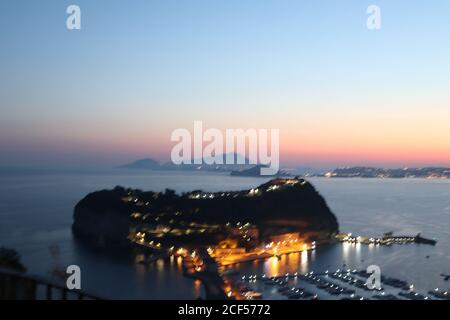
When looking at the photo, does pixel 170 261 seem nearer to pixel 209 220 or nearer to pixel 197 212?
pixel 209 220

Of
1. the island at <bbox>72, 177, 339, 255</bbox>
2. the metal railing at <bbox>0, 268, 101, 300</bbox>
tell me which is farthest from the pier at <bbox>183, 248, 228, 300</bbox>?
the metal railing at <bbox>0, 268, 101, 300</bbox>

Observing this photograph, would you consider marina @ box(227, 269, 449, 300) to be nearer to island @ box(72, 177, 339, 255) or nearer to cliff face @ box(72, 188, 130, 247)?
island @ box(72, 177, 339, 255)

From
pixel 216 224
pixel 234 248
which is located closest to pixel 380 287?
pixel 234 248

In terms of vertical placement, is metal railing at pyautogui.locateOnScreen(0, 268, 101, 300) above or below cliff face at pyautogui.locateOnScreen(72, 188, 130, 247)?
above

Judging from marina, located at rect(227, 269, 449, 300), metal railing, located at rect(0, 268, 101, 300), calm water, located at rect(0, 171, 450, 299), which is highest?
metal railing, located at rect(0, 268, 101, 300)

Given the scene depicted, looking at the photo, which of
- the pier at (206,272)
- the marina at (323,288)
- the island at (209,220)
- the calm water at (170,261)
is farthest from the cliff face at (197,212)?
the marina at (323,288)

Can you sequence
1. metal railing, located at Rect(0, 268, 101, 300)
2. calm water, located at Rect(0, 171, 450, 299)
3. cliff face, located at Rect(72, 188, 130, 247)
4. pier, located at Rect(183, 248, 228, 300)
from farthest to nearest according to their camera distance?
1. cliff face, located at Rect(72, 188, 130, 247)
2. calm water, located at Rect(0, 171, 450, 299)
3. pier, located at Rect(183, 248, 228, 300)
4. metal railing, located at Rect(0, 268, 101, 300)

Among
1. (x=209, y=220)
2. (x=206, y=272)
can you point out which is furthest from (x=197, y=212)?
(x=206, y=272)

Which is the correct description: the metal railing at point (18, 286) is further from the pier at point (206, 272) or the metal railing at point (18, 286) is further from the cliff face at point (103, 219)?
the cliff face at point (103, 219)

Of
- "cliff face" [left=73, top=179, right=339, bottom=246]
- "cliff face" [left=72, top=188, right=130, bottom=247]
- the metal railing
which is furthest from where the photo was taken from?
"cliff face" [left=73, top=179, right=339, bottom=246]

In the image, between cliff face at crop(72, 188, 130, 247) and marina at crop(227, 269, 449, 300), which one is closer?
marina at crop(227, 269, 449, 300)
